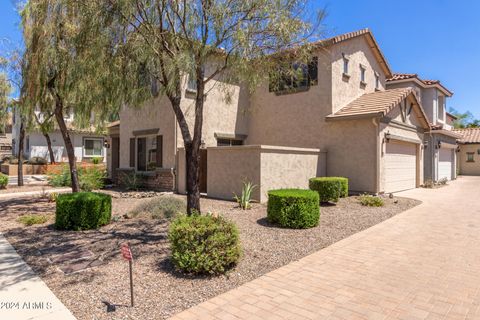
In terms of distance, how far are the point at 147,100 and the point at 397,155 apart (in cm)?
→ 1380

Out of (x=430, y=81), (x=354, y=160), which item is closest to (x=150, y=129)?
(x=354, y=160)

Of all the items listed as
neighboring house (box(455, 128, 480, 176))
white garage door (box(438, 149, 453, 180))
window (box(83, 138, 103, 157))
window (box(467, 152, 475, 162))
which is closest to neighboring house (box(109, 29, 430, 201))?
white garage door (box(438, 149, 453, 180))

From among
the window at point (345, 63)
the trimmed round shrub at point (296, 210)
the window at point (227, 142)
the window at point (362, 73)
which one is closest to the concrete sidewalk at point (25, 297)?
the trimmed round shrub at point (296, 210)

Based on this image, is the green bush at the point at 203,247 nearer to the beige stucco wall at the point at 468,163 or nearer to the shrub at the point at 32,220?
the shrub at the point at 32,220

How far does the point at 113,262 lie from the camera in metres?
5.67

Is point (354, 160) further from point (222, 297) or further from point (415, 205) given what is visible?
point (222, 297)

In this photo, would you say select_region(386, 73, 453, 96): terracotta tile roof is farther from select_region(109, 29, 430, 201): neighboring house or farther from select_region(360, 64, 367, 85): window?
select_region(360, 64, 367, 85): window

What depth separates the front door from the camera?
55.2 ft

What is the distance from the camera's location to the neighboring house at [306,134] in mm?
13094

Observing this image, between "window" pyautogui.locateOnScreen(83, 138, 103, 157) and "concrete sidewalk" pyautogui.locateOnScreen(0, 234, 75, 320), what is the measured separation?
91.8ft

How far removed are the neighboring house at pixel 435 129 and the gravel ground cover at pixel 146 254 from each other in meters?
12.6

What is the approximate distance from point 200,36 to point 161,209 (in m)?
5.25

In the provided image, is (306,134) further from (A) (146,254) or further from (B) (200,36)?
(A) (146,254)

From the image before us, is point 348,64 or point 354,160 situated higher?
point 348,64
